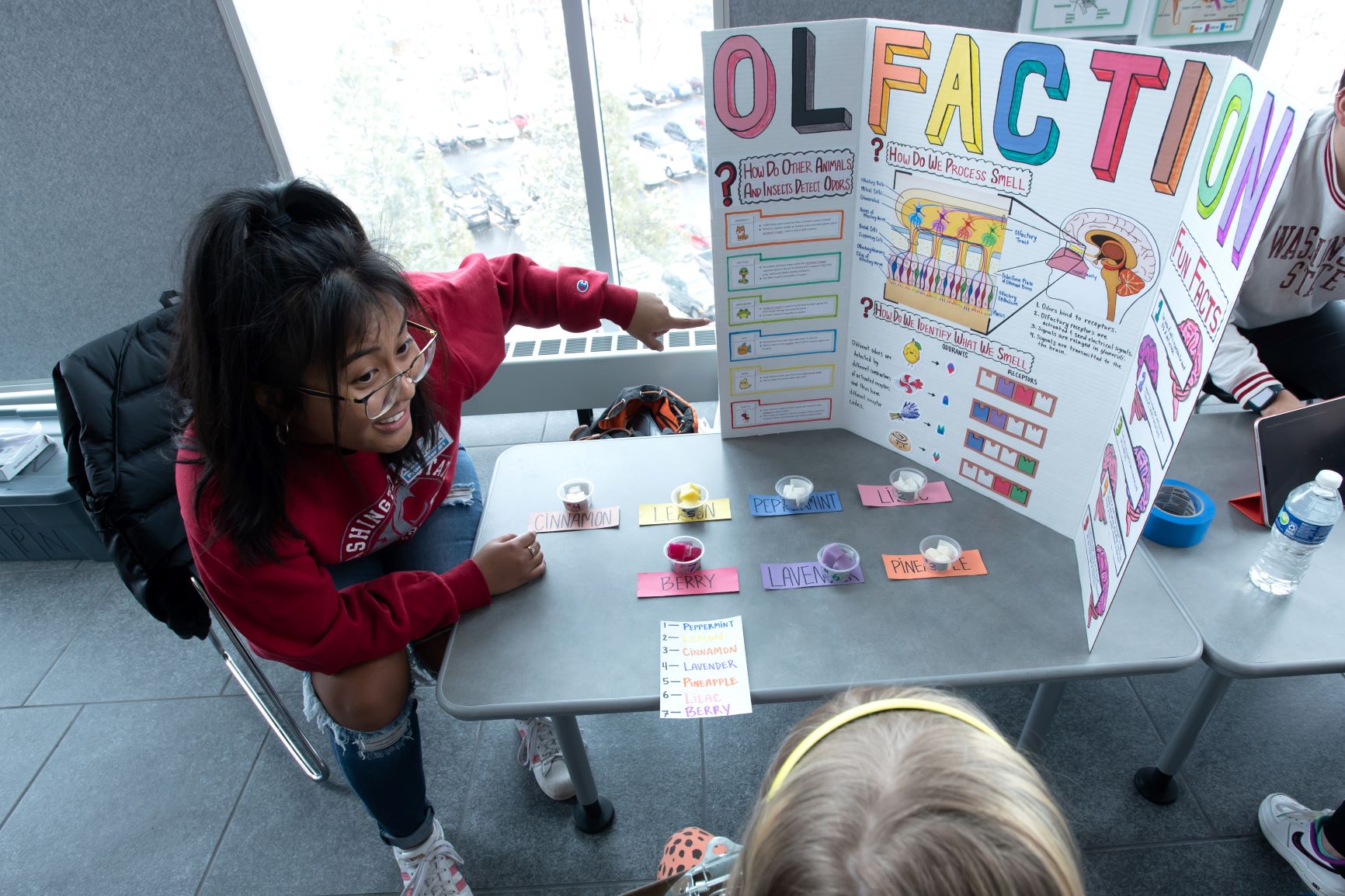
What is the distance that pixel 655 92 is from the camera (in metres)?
2.05

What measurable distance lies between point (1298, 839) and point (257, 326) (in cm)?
180

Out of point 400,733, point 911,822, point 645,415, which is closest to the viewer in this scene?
point 911,822

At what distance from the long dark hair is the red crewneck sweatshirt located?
0.04m

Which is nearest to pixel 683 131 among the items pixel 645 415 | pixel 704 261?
Answer: pixel 704 261

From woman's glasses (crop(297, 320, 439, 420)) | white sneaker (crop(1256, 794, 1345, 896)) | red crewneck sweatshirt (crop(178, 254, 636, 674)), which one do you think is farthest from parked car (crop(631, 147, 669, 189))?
white sneaker (crop(1256, 794, 1345, 896))

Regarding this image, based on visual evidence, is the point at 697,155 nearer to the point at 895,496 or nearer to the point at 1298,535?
the point at 895,496

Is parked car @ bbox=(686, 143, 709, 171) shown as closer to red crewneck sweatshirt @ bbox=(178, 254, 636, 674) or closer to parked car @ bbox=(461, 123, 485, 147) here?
parked car @ bbox=(461, 123, 485, 147)

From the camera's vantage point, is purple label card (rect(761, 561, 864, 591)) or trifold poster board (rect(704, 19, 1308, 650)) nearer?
trifold poster board (rect(704, 19, 1308, 650))

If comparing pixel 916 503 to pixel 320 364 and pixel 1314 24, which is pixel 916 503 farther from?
pixel 1314 24

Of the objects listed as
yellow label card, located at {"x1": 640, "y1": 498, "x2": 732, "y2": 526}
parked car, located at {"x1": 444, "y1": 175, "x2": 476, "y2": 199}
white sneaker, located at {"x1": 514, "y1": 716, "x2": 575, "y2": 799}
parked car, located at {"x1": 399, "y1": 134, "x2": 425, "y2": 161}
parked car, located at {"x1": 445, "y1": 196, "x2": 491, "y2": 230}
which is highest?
parked car, located at {"x1": 399, "y1": 134, "x2": 425, "y2": 161}

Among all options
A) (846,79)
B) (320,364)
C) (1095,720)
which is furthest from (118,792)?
(1095,720)

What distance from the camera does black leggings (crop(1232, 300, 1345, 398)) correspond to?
1.59 m

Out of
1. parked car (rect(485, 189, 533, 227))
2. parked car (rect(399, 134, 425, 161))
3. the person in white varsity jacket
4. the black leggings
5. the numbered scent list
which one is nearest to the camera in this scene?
the numbered scent list

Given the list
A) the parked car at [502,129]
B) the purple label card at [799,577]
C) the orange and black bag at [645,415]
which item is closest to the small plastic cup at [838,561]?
the purple label card at [799,577]
